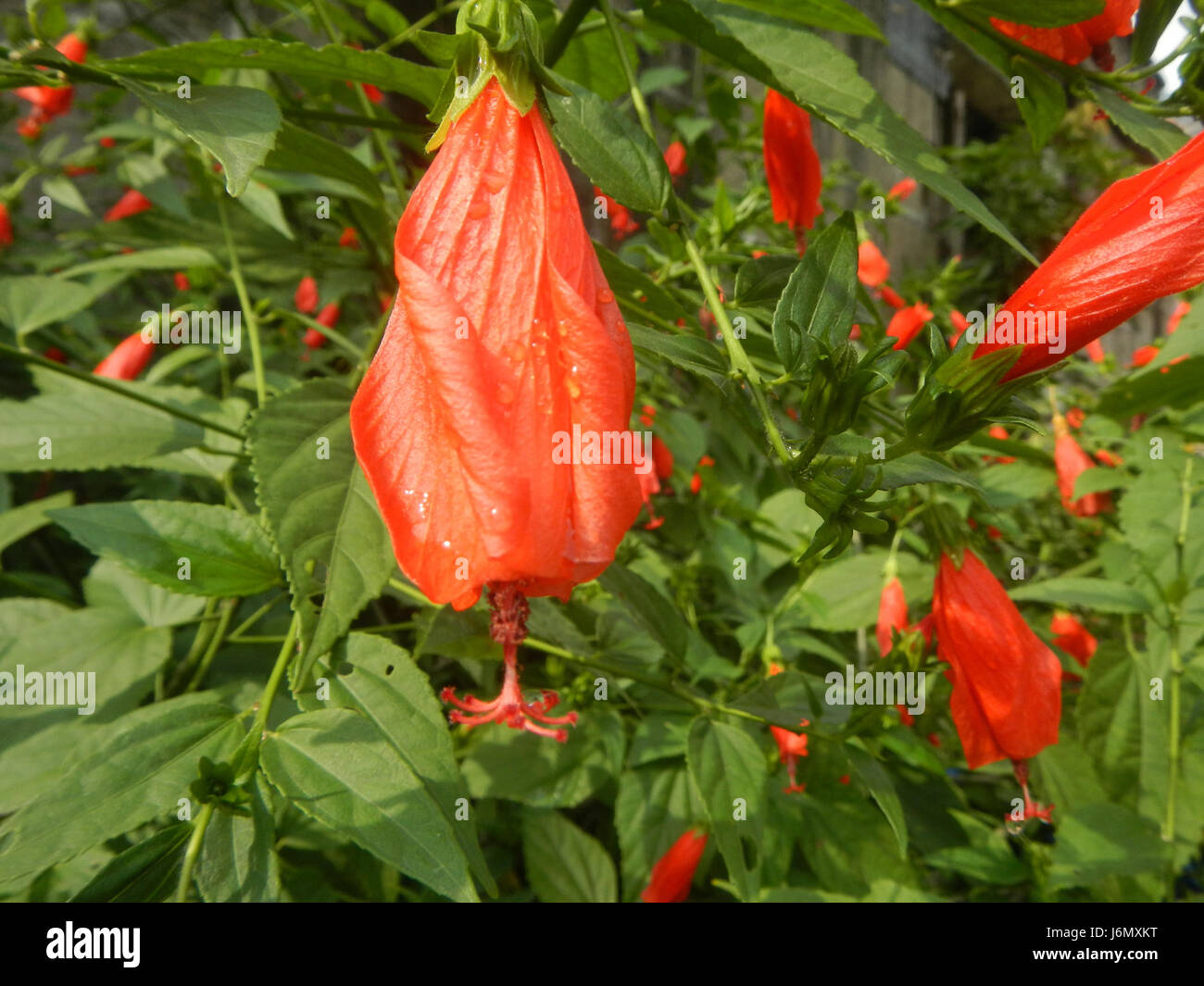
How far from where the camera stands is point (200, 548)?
521mm

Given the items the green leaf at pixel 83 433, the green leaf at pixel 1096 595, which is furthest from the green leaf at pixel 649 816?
the green leaf at pixel 83 433

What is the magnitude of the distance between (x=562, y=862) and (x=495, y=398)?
643 mm

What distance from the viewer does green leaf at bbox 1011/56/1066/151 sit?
1.62 feet

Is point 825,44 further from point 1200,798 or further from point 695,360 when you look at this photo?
point 1200,798

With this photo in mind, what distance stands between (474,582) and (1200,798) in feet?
2.99

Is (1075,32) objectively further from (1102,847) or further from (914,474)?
(1102,847)

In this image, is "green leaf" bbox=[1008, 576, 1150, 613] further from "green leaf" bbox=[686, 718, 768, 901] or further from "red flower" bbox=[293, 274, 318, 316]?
"red flower" bbox=[293, 274, 318, 316]

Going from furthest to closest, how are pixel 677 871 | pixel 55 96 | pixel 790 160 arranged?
pixel 55 96 < pixel 677 871 < pixel 790 160

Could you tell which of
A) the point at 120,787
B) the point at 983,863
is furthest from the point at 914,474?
the point at 983,863

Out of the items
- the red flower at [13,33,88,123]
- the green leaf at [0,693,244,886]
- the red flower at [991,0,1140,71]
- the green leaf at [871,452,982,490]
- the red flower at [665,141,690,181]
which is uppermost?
the red flower at [13,33,88,123]

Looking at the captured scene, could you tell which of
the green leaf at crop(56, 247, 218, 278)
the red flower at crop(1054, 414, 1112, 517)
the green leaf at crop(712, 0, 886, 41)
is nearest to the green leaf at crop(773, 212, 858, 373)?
the green leaf at crop(712, 0, 886, 41)

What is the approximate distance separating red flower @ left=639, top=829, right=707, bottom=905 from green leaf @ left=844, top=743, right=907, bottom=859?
0.67ft

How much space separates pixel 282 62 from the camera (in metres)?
0.39
